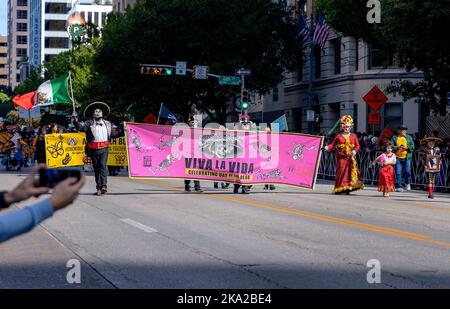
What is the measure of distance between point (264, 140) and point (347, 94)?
25897 mm

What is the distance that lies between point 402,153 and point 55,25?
465 ft

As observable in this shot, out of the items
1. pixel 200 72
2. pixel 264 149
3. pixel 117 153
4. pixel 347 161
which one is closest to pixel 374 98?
pixel 347 161

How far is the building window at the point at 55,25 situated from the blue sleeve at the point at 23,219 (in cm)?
16049

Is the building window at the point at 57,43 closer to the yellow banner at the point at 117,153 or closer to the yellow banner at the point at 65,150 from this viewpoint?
the yellow banner at the point at 117,153

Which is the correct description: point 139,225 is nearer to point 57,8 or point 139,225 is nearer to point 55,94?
point 55,94

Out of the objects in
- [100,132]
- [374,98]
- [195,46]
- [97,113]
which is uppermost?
[195,46]

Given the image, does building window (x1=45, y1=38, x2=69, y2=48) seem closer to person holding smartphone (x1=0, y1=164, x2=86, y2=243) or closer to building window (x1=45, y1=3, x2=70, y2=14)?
building window (x1=45, y1=3, x2=70, y2=14)

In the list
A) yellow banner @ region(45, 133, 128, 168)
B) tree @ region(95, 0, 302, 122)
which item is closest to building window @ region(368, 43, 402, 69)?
tree @ region(95, 0, 302, 122)

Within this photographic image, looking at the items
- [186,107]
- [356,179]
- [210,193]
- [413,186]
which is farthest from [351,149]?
[186,107]

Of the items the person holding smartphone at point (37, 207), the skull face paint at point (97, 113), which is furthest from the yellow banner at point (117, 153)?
the person holding smartphone at point (37, 207)

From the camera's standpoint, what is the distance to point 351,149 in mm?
21078

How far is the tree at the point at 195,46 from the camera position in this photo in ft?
162

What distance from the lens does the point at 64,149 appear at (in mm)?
28516

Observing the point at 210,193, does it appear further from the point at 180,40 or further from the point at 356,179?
the point at 180,40
